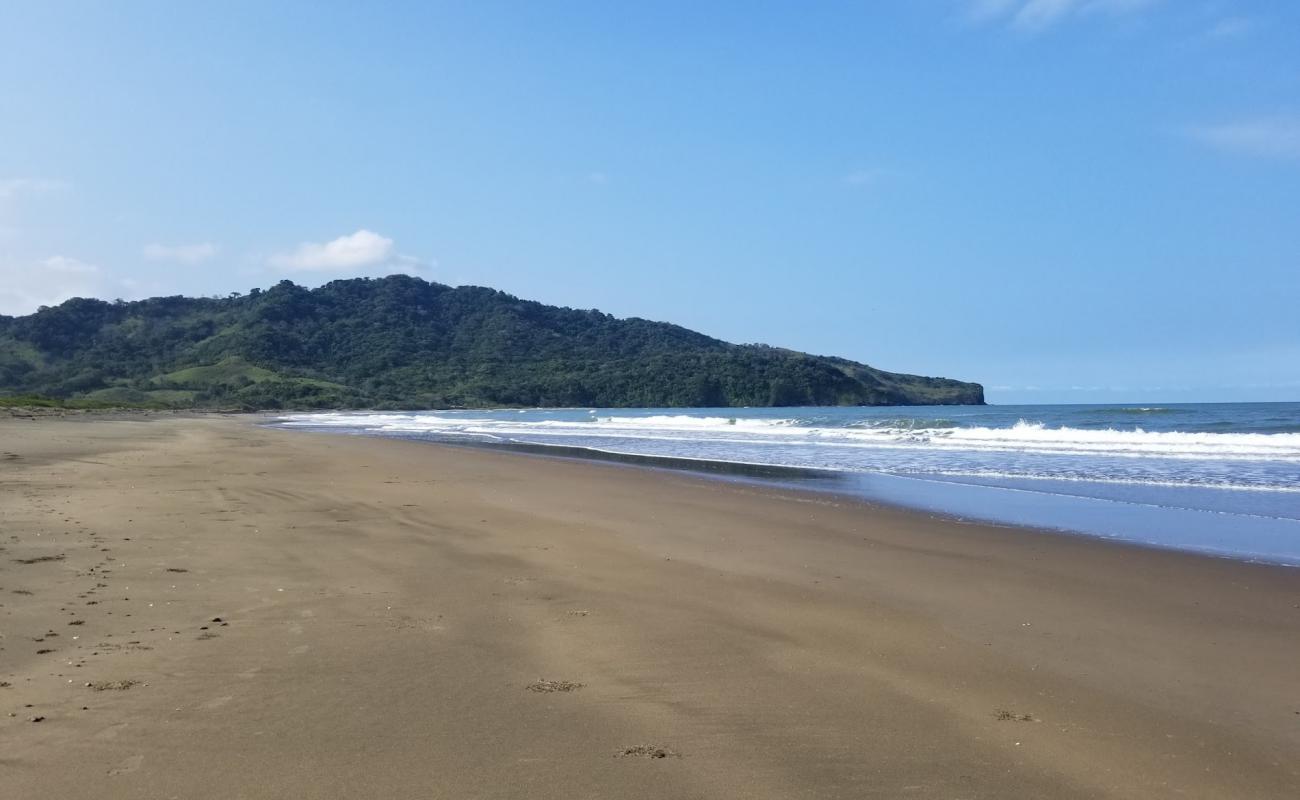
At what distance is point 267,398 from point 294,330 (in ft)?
150

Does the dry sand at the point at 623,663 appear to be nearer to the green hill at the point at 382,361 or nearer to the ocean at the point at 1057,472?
the ocean at the point at 1057,472

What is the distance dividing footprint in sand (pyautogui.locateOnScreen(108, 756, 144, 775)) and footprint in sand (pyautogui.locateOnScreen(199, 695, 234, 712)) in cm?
59

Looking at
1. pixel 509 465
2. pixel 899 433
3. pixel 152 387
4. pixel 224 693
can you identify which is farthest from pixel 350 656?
pixel 152 387

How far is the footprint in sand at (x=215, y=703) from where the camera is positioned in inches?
170

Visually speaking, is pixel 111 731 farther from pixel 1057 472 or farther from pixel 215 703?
pixel 1057 472

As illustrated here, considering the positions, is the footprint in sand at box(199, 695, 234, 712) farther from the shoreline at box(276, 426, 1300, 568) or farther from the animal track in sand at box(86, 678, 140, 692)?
the shoreline at box(276, 426, 1300, 568)

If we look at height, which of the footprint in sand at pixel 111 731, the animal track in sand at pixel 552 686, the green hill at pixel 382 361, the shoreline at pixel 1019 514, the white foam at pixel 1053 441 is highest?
the green hill at pixel 382 361

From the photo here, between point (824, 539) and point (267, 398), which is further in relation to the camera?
point (267, 398)

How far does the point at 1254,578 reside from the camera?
8.19 meters

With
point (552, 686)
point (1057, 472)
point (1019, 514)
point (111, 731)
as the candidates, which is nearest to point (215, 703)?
point (111, 731)

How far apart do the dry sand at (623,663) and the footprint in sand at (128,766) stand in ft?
0.04

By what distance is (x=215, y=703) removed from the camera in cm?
Answer: 439

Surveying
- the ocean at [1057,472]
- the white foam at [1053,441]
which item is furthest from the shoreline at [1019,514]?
the white foam at [1053,441]

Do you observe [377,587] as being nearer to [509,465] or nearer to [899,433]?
[509,465]
